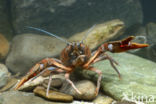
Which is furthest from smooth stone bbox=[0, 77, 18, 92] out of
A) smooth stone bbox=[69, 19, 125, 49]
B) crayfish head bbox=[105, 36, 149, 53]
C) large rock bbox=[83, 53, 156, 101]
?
crayfish head bbox=[105, 36, 149, 53]

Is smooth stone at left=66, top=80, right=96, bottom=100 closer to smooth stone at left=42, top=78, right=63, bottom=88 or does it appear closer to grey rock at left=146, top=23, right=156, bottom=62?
smooth stone at left=42, top=78, right=63, bottom=88

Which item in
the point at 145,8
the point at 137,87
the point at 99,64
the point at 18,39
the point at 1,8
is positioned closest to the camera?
the point at 137,87

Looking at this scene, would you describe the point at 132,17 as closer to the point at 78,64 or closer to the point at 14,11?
the point at 14,11

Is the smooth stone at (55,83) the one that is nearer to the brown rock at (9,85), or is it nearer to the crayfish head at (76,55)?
the crayfish head at (76,55)

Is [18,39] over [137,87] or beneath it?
over

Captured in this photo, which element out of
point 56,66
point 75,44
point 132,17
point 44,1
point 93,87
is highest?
point 44,1

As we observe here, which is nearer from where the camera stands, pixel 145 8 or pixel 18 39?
pixel 18 39

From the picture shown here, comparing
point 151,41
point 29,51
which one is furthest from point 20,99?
point 151,41

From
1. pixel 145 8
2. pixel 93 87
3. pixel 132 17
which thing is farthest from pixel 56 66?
pixel 145 8
